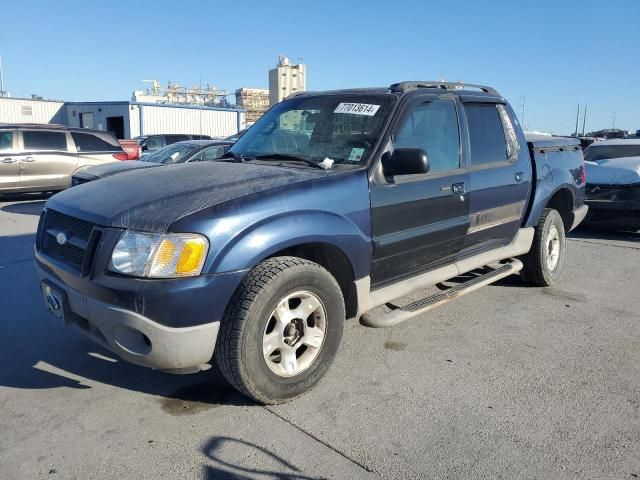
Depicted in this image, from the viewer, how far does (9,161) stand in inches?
448

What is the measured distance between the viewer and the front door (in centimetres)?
361

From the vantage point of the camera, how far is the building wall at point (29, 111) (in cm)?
3269

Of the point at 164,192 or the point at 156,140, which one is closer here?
the point at 164,192

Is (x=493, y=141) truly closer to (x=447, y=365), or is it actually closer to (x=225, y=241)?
(x=447, y=365)

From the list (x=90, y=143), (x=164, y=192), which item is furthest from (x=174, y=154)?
(x=164, y=192)

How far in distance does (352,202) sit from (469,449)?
1.55 meters

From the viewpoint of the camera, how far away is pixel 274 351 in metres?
3.16

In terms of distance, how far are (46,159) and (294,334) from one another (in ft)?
35.0

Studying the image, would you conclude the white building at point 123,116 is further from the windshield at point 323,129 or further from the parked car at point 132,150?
the windshield at point 323,129

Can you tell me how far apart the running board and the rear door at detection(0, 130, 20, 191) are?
10327mm

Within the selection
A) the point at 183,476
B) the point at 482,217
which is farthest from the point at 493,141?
the point at 183,476

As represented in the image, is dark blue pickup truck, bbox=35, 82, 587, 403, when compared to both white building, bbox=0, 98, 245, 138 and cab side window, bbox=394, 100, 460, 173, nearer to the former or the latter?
cab side window, bbox=394, 100, 460, 173

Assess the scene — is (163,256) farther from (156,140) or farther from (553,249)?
(156,140)

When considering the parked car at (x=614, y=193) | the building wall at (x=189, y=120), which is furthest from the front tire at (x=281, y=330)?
the building wall at (x=189, y=120)
